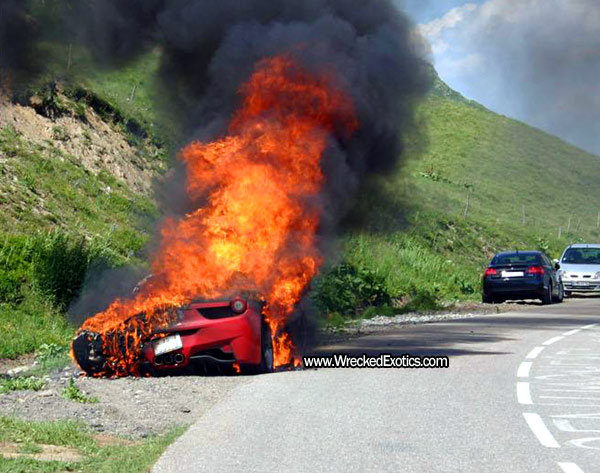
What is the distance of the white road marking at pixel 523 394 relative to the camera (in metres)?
11.4

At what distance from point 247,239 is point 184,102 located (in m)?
6.11

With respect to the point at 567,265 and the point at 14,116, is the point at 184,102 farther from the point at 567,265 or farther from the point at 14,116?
the point at 567,265

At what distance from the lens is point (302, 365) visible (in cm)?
1479

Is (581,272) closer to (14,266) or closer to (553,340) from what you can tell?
(553,340)

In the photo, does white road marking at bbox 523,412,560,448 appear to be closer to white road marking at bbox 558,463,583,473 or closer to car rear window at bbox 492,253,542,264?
white road marking at bbox 558,463,583,473

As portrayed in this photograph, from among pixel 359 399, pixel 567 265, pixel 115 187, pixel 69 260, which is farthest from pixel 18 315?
pixel 567 265

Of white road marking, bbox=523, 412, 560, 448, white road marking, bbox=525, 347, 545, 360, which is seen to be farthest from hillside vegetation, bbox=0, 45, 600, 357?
white road marking, bbox=523, 412, 560, 448

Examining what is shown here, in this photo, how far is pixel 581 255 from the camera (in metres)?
39.2

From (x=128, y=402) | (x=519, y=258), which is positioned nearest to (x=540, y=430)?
(x=128, y=402)

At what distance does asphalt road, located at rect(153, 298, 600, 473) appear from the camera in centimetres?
802

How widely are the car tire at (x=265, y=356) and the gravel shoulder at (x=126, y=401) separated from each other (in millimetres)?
193

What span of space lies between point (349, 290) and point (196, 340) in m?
16.8

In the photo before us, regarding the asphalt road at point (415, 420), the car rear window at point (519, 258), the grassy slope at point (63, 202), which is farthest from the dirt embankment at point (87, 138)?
the asphalt road at point (415, 420)

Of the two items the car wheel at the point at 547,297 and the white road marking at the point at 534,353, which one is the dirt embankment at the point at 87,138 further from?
the white road marking at the point at 534,353
